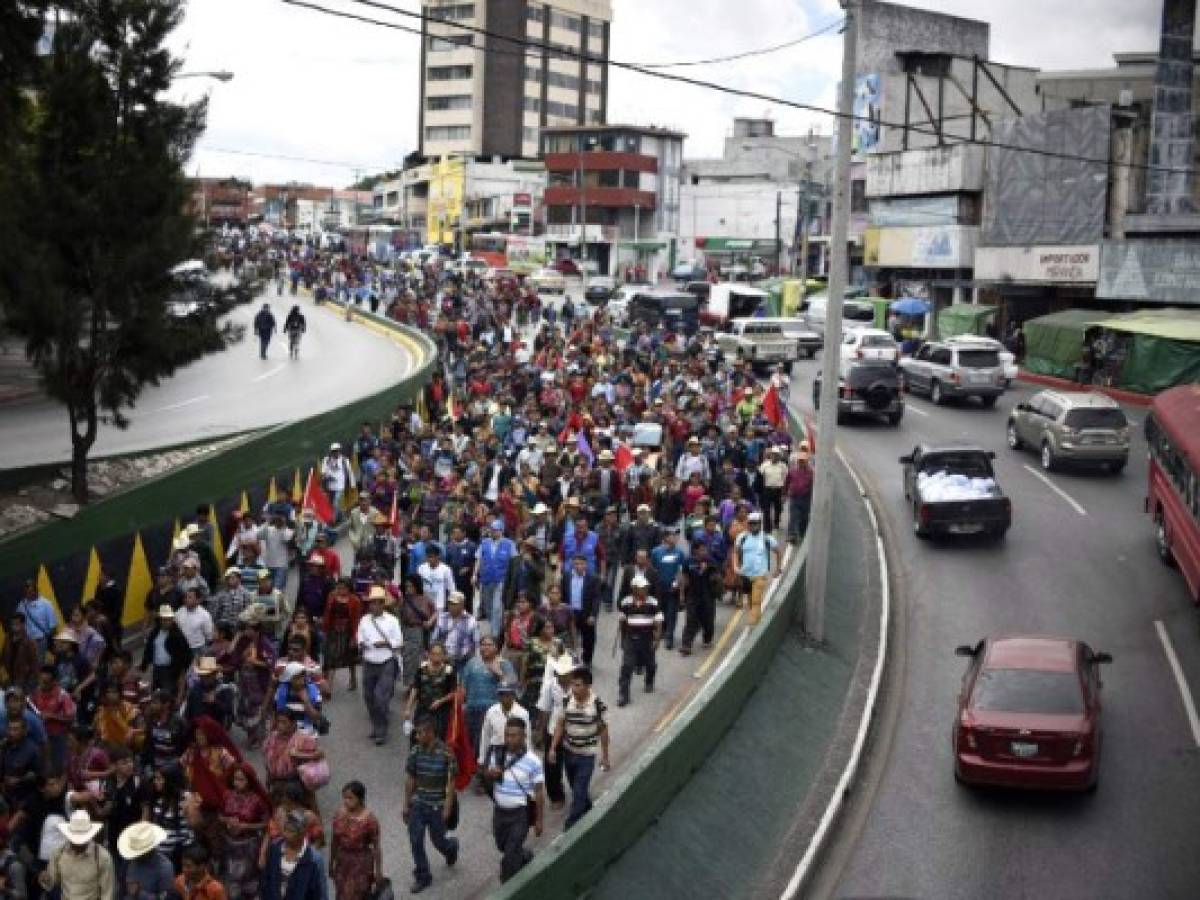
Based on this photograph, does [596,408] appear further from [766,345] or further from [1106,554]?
[766,345]

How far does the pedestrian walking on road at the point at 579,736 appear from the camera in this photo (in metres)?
11.6

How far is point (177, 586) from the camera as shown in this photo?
47.3 feet

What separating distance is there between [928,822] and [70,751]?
809 cm

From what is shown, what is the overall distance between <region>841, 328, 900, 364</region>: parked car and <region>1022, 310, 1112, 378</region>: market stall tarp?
223 inches

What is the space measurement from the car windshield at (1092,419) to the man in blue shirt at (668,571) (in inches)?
572

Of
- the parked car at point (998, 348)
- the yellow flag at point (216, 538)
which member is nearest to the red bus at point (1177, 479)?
the yellow flag at point (216, 538)

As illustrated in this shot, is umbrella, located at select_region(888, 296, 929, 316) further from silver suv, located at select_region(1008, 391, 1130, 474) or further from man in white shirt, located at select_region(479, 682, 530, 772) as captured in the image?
man in white shirt, located at select_region(479, 682, 530, 772)

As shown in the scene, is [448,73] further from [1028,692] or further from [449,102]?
[1028,692]

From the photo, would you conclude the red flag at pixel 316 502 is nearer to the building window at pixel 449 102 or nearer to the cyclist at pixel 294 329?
the cyclist at pixel 294 329

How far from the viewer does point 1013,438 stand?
31531 millimetres

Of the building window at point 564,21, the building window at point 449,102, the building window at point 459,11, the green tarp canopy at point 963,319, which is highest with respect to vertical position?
the building window at point 564,21

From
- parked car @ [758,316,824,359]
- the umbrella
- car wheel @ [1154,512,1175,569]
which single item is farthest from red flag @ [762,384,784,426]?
the umbrella


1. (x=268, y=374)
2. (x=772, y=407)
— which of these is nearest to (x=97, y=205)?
(x=772, y=407)

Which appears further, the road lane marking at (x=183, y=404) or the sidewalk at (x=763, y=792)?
the road lane marking at (x=183, y=404)
